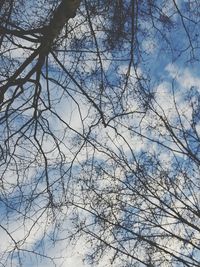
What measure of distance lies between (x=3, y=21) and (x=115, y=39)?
1.25 metres

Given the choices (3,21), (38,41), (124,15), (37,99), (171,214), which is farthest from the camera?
(171,214)

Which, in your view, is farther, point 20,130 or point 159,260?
point 159,260

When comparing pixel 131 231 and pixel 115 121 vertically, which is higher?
pixel 115 121

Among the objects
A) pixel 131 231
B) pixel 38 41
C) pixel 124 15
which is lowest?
pixel 131 231

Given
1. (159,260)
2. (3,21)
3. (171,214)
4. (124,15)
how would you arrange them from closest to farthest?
(3,21)
(124,15)
(159,260)
(171,214)

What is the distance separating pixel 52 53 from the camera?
400 centimetres

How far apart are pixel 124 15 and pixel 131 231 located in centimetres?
260

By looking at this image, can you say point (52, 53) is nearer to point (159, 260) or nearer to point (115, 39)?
point (115, 39)

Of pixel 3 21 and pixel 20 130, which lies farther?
pixel 20 130

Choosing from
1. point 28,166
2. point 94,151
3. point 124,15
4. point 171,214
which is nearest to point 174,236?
point 171,214

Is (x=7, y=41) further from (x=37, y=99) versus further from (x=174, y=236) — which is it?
(x=174, y=236)

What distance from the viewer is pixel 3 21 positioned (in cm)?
352

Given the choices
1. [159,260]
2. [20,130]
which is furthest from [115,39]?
[159,260]

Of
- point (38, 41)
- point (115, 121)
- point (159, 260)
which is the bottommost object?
point (159, 260)
